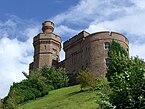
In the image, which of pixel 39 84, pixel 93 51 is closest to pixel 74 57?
pixel 93 51

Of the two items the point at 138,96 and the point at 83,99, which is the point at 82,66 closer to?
the point at 83,99

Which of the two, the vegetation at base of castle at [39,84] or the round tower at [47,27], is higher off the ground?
the round tower at [47,27]

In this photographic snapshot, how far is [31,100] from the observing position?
51938 mm

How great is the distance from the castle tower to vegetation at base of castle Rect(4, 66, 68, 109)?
20.0 ft

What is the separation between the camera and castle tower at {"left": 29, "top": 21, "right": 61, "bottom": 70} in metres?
69.6

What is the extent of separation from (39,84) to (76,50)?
11995mm

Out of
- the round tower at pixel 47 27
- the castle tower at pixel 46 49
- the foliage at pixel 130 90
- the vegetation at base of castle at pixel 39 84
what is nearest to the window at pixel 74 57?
the vegetation at base of castle at pixel 39 84

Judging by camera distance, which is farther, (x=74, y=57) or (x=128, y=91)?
(x=74, y=57)

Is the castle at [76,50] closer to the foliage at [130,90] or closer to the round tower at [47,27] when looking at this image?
the round tower at [47,27]

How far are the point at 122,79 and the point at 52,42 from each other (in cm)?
5407

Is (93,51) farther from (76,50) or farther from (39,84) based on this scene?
(39,84)

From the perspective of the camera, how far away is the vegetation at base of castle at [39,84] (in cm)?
5284

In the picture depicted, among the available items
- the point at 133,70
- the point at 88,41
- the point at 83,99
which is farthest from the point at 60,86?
the point at 133,70

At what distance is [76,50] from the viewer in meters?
65.5
